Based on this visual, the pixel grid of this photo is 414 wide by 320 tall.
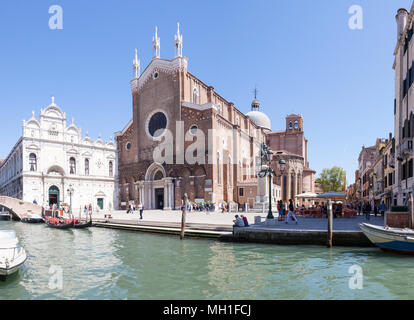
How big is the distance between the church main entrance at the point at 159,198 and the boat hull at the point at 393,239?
24259mm

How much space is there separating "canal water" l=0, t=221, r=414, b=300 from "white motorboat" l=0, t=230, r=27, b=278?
0.34 meters

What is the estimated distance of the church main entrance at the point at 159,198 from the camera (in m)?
31.5

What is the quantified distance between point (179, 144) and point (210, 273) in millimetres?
22521

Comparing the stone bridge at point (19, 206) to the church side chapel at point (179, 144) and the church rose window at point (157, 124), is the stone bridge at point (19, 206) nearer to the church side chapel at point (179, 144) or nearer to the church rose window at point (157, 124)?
the church side chapel at point (179, 144)

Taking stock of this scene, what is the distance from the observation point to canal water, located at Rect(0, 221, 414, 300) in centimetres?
624

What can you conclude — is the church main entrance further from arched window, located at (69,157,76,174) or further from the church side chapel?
arched window, located at (69,157,76,174)

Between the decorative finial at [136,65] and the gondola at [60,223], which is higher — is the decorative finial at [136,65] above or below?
above

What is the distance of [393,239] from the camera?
30.3 feet

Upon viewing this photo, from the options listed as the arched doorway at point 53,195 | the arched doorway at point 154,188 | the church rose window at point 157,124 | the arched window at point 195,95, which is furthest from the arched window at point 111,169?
the arched window at point 195,95

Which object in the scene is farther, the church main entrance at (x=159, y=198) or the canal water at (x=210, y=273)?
the church main entrance at (x=159, y=198)

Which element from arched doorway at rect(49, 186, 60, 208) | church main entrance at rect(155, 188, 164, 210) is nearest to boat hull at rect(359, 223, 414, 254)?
church main entrance at rect(155, 188, 164, 210)

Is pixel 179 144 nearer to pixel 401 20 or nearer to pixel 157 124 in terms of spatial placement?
pixel 157 124
